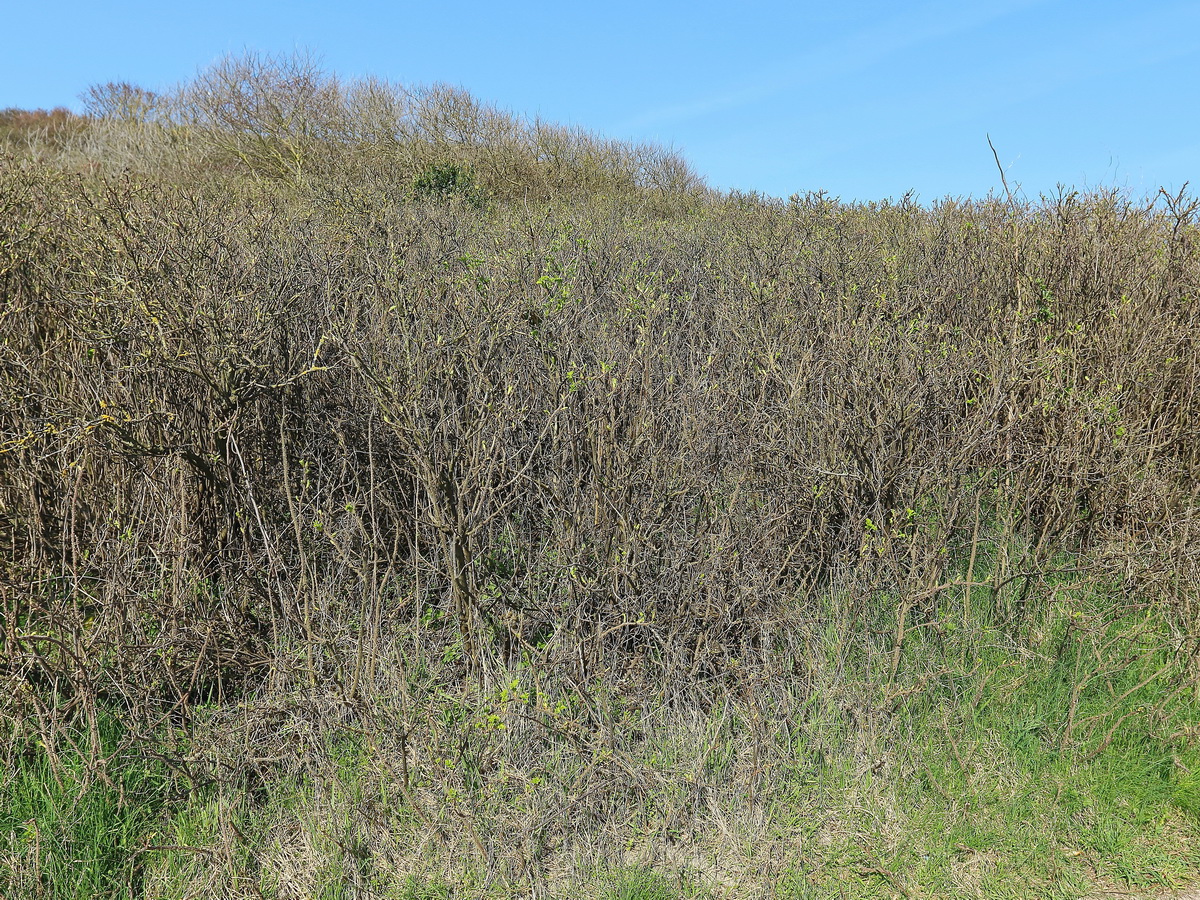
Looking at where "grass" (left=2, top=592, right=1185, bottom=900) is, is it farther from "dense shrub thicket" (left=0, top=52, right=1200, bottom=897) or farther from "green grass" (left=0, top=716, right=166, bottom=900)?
"dense shrub thicket" (left=0, top=52, right=1200, bottom=897)

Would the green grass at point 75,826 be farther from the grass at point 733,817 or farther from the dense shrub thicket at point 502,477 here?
the dense shrub thicket at point 502,477

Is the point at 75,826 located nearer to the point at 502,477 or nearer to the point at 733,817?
the point at 502,477

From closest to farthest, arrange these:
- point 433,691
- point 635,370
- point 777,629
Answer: point 433,691 → point 777,629 → point 635,370

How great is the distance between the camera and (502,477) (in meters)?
3.16

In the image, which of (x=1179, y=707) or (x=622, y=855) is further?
(x=1179, y=707)

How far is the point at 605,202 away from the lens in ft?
41.4

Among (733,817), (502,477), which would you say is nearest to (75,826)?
(502,477)

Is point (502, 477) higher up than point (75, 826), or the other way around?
point (502, 477)

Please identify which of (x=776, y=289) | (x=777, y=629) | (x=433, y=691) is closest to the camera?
(x=433, y=691)

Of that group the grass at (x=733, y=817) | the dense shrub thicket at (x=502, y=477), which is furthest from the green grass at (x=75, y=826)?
the dense shrub thicket at (x=502, y=477)

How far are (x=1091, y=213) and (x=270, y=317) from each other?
5.69 meters

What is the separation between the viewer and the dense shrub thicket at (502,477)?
3.00 metres

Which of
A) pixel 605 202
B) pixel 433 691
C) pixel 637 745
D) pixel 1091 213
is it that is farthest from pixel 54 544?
pixel 605 202

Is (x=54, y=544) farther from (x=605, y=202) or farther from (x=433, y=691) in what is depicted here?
(x=605, y=202)
